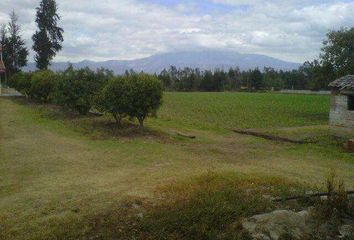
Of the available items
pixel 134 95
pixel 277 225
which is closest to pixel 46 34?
pixel 134 95

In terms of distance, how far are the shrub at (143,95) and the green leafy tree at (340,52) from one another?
1624 cm

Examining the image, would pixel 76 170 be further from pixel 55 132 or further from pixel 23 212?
pixel 55 132

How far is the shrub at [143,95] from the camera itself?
16125 mm

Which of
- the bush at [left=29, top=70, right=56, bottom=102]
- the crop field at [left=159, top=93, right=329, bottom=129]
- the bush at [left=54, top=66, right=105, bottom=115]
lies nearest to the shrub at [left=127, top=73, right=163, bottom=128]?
the crop field at [left=159, top=93, right=329, bottom=129]

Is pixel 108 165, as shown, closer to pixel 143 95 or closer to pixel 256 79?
pixel 143 95

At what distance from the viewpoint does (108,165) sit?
36.2 ft

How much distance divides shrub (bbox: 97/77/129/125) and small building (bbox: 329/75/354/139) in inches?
326

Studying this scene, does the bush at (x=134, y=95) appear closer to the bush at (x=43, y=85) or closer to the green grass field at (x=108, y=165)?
the green grass field at (x=108, y=165)

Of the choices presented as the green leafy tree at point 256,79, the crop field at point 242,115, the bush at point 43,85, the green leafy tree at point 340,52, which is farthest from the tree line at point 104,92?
the green leafy tree at point 256,79

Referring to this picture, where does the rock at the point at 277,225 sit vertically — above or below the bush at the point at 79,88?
below

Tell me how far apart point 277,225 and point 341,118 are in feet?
39.8

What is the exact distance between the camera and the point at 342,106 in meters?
16.7

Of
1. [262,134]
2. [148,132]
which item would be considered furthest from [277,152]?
[148,132]

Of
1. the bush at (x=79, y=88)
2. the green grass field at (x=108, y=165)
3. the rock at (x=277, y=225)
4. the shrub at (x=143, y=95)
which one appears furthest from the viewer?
the bush at (x=79, y=88)
